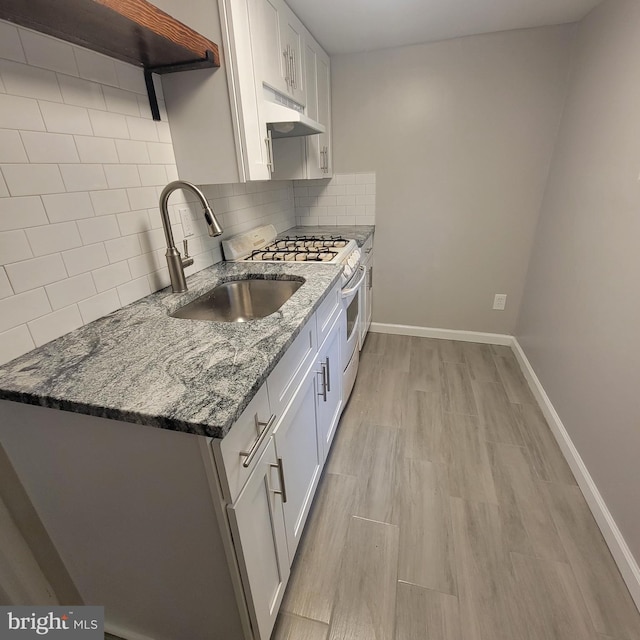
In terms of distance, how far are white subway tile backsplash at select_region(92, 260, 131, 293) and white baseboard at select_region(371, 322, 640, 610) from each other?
2105mm

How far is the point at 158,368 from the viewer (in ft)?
2.66

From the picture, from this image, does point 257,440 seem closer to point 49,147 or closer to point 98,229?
point 98,229

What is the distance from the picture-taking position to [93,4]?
2.53 ft

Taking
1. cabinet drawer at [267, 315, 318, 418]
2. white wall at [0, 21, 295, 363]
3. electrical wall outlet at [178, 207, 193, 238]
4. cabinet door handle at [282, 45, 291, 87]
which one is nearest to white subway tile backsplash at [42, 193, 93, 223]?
white wall at [0, 21, 295, 363]

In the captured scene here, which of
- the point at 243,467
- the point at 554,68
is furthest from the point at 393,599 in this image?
the point at 554,68

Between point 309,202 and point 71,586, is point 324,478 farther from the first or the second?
point 309,202

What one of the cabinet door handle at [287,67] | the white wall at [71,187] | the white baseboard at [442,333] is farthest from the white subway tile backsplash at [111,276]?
the white baseboard at [442,333]

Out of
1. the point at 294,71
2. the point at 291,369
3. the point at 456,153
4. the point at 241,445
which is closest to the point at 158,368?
the point at 241,445

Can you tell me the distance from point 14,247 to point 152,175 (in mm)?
591

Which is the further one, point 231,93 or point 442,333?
point 442,333

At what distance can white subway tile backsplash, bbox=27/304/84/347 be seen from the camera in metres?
0.94

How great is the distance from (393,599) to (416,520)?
33 centimetres

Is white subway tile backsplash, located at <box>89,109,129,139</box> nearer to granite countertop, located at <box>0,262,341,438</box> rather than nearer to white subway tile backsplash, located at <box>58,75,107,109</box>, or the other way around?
white subway tile backsplash, located at <box>58,75,107,109</box>

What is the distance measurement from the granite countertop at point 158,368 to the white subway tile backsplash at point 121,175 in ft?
1.45
